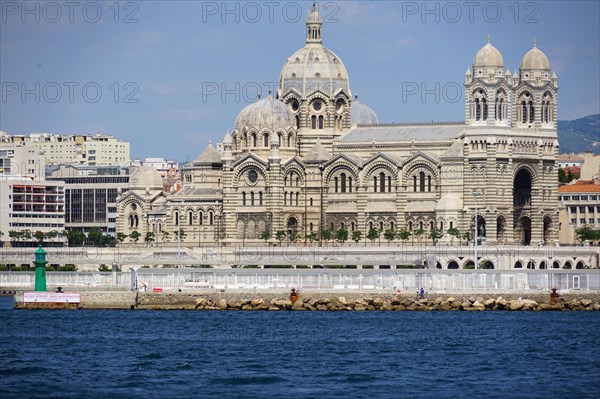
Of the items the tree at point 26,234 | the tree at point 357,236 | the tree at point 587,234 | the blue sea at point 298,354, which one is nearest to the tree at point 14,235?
the tree at point 26,234

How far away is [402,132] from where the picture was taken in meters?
153

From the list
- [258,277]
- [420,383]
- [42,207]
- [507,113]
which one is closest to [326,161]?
[507,113]

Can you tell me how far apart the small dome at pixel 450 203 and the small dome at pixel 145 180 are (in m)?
30.1

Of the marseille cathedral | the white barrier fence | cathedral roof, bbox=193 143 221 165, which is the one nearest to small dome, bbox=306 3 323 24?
the marseille cathedral

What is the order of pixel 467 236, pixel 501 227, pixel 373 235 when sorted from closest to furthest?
pixel 467 236, pixel 501 227, pixel 373 235

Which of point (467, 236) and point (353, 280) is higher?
Answer: point (467, 236)

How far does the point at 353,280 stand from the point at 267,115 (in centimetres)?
5194

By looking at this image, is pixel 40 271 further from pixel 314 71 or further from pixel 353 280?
pixel 314 71

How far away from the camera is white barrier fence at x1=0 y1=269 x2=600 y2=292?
339ft

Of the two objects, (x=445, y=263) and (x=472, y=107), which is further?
(x=472, y=107)

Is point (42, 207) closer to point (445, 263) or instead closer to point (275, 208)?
point (275, 208)

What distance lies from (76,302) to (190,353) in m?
22.1

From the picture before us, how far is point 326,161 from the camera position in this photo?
6024 inches

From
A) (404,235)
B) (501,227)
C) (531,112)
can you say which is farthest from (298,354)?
(531,112)
